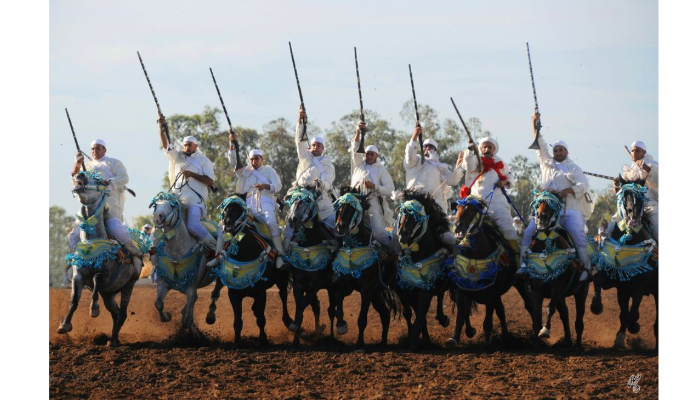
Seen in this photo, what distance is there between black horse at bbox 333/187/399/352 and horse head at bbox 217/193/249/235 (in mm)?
1387

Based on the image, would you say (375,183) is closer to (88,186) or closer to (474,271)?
(474,271)

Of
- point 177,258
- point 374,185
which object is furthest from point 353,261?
point 177,258

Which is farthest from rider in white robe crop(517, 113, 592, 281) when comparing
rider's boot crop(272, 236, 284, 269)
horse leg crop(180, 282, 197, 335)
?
horse leg crop(180, 282, 197, 335)

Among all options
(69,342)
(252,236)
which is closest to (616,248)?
(252,236)

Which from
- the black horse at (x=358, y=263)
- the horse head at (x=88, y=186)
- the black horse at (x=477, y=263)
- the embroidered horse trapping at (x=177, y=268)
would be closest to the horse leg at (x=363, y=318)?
the black horse at (x=358, y=263)

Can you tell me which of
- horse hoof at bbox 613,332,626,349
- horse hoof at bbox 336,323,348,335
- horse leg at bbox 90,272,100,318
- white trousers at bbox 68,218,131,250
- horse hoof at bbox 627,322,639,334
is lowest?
horse hoof at bbox 613,332,626,349

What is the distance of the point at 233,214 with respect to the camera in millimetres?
14336

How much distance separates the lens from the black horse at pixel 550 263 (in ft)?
44.3

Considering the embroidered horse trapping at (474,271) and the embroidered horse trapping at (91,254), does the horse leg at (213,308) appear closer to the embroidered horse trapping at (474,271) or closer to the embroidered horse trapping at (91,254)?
the embroidered horse trapping at (91,254)

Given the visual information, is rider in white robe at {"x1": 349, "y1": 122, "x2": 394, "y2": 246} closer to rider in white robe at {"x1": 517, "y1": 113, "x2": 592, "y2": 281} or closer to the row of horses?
the row of horses

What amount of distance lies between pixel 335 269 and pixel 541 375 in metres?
3.64

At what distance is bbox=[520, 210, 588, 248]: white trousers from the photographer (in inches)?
544

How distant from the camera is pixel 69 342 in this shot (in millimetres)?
15195

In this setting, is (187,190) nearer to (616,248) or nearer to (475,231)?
(475,231)
